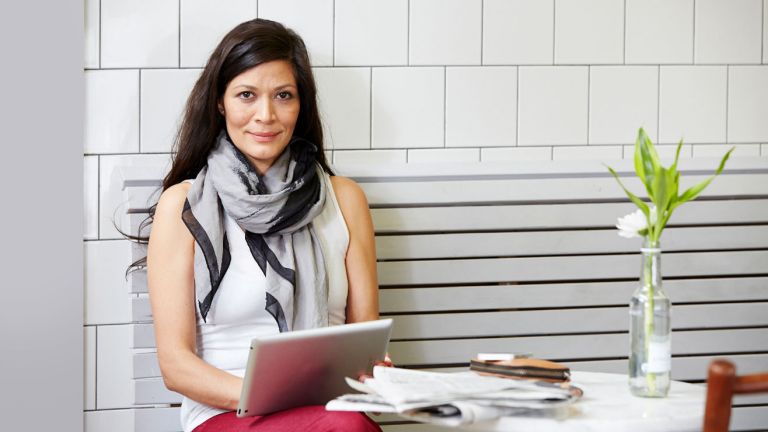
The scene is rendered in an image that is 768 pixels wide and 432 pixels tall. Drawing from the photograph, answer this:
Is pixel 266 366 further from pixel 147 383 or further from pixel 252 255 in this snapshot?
pixel 147 383

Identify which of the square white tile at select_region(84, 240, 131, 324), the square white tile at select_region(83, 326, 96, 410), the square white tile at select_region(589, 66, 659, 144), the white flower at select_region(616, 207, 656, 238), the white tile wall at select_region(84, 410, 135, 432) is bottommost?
the white tile wall at select_region(84, 410, 135, 432)

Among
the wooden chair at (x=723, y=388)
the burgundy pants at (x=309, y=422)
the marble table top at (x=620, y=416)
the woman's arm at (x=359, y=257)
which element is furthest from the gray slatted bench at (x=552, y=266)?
the wooden chair at (x=723, y=388)

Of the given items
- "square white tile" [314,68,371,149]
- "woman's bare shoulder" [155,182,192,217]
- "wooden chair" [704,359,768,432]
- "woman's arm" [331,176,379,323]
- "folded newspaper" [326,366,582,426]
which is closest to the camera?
"wooden chair" [704,359,768,432]

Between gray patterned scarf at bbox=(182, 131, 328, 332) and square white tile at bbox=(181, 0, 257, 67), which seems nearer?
gray patterned scarf at bbox=(182, 131, 328, 332)

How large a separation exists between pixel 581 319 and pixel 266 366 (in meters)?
1.18

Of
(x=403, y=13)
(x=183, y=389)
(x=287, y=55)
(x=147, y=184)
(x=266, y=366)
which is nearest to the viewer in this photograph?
(x=266, y=366)

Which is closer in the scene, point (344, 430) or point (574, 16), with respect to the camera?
point (344, 430)

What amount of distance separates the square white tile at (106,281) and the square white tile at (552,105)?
1.08 meters

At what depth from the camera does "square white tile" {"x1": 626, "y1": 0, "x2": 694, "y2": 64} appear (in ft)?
8.60

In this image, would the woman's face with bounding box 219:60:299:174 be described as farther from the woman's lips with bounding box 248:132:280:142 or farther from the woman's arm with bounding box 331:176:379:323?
the woman's arm with bounding box 331:176:379:323

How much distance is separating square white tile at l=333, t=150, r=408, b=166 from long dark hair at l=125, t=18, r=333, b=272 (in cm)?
16

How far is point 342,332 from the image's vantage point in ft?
5.58

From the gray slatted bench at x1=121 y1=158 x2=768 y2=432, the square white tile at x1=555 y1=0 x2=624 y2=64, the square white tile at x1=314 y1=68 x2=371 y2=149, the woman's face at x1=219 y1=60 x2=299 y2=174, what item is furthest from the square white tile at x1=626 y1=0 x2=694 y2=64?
the woman's face at x1=219 y1=60 x2=299 y2=174

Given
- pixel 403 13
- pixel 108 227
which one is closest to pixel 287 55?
pixel 403 13
